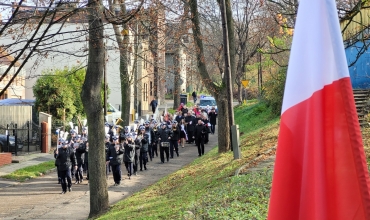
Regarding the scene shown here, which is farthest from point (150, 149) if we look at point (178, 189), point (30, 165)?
point (178, 189)

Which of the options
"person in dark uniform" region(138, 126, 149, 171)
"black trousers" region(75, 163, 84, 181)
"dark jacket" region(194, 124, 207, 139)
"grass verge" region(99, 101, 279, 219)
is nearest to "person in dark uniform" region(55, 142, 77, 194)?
"black trousers" region(75, 163, 84, 181)

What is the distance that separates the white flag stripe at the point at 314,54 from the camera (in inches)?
107

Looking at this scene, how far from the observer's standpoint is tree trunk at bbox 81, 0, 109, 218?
1331 centimetres

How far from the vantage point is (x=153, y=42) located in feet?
63.2

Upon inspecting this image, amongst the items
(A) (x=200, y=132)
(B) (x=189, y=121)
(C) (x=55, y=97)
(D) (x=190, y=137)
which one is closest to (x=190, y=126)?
(B) (x=189, y=121)

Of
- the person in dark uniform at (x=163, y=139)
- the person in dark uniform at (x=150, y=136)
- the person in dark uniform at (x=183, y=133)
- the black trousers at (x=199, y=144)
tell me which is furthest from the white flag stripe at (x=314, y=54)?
the person in dark uniform at (x=183, y=133)

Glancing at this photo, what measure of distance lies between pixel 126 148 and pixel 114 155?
1338 mm

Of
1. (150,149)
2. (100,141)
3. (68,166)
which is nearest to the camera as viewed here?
(100,141)

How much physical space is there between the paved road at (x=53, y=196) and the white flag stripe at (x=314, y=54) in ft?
39.8

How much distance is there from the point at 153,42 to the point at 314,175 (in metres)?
16.9

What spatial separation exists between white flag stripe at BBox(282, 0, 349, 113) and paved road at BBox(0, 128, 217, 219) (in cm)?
1214

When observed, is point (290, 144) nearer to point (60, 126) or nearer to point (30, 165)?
point (30, 165)

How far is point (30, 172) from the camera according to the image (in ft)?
72.2

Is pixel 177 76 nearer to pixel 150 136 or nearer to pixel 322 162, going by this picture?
pixel 150 136
